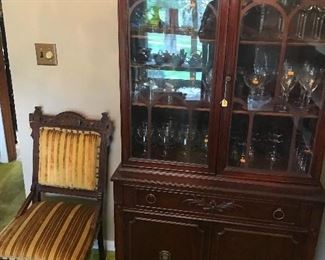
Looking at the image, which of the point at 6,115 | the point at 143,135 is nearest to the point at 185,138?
the point at 143,135

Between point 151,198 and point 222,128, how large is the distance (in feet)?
1.61

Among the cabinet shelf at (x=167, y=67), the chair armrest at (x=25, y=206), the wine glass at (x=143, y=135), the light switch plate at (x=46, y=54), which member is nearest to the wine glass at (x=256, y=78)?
the cabinet shelf at (x=167, y=67)

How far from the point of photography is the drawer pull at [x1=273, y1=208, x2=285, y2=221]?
1723 mm

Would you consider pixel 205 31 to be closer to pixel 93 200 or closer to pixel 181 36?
pixel 181 36

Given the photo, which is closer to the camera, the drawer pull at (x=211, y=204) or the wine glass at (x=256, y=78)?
the wine glass at (x=256, y=78)

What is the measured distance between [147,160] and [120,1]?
2.40 feet

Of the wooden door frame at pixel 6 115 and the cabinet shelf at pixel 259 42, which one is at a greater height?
the cabinet shelf at pixel 259 42

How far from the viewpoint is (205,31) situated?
5.24 feet

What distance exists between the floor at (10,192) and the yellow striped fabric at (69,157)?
0.58 m

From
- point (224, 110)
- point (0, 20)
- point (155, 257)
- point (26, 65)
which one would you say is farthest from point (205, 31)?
point (0, 20)

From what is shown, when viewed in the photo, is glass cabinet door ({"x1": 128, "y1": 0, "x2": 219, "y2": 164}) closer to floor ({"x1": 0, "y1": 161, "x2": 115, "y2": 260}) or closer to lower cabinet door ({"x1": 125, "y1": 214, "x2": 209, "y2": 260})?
lower cabinet door ({"x1": 125, "y1": 214, "x2": 209, "y2": 260})

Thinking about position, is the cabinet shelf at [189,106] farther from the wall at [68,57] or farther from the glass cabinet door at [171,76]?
the wall at [68,57]

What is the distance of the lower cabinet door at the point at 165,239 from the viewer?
184 centimetres

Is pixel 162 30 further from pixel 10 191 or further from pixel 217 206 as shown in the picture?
pixel 10 191
